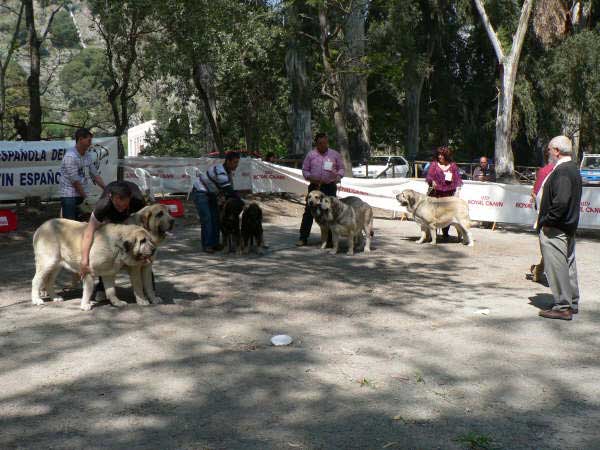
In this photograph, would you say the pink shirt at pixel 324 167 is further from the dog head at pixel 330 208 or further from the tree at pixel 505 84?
the tree at pixel 505 84

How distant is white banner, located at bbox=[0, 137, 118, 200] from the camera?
1512 cm

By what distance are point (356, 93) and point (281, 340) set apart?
28128 millimetres

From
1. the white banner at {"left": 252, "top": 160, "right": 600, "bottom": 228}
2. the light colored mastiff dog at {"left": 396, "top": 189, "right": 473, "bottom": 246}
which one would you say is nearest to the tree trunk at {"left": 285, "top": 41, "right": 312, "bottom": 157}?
the white banner at {"left": 252, "top": 160, "right": 600, "bottom": 228}

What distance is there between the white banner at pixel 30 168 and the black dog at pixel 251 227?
20.2 ft

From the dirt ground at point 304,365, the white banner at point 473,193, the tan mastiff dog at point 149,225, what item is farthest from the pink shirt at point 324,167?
the white banner at point 473,193

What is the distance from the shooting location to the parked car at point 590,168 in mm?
31016

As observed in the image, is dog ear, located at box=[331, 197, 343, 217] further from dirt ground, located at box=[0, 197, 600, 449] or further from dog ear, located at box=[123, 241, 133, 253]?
dog ear, located at box=[123, 241, 133, 253]

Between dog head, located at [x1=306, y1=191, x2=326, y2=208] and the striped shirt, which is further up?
the striped shirt

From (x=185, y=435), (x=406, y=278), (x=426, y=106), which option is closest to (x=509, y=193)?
(x=406, y=278)

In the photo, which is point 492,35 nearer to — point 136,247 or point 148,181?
point 148,181

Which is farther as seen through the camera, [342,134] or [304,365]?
[342,134]

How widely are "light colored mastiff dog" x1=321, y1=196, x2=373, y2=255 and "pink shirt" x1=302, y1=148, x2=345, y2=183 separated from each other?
530 mm

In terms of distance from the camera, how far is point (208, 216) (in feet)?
38.4

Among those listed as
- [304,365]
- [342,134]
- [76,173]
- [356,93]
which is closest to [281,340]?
[304,365]
